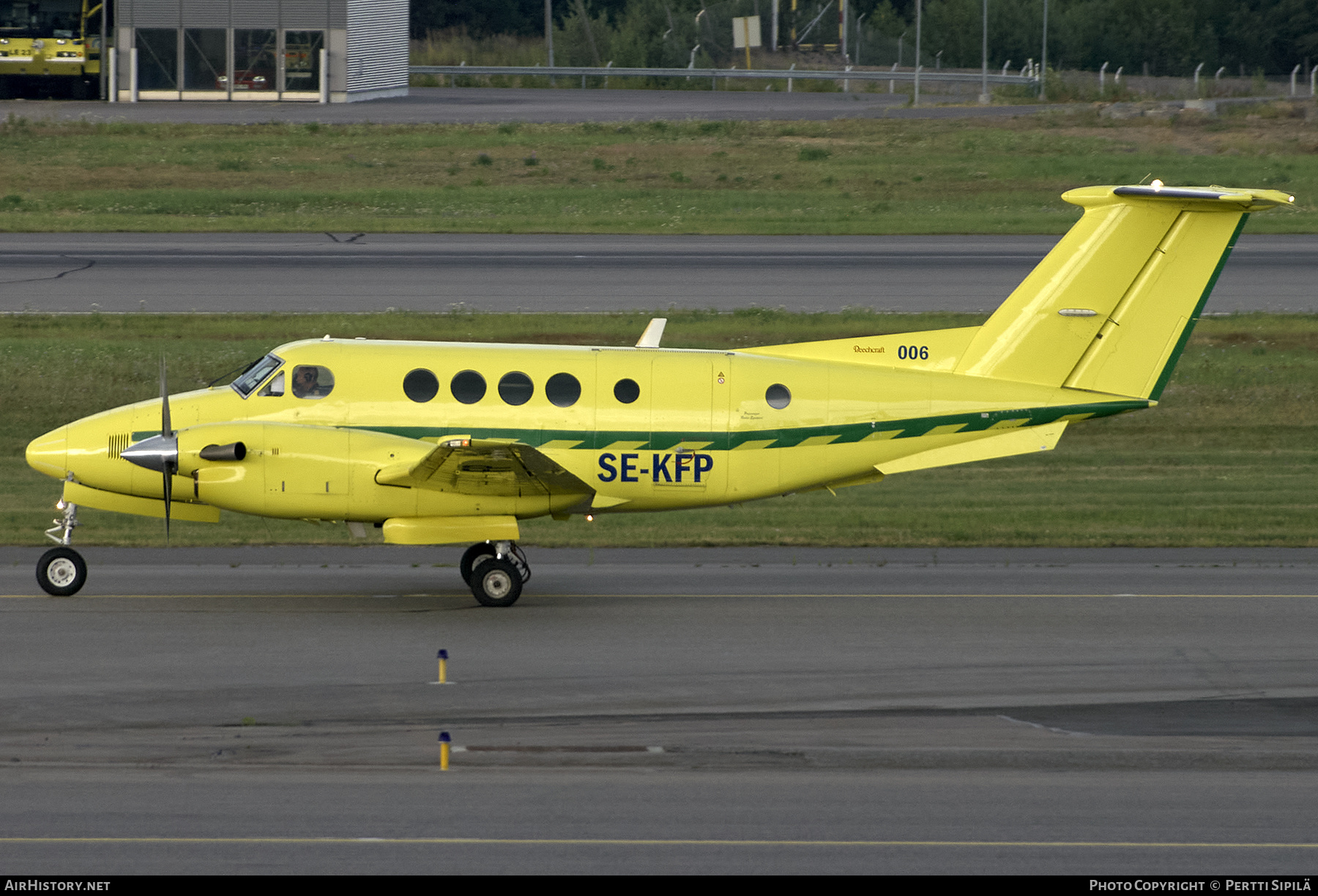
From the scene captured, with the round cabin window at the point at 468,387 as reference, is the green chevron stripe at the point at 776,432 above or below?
below

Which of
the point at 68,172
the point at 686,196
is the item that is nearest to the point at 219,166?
the point at 68,172

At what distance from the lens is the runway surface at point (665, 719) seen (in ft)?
33.2

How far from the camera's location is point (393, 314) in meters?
32.0

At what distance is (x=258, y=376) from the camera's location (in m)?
16.8

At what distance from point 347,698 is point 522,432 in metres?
4.32

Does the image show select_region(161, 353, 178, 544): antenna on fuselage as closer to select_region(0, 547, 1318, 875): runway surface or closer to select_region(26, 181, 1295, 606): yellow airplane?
select_region(26, 181, 1295, 606): yellow airplane

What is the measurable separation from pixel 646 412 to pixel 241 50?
176 feet

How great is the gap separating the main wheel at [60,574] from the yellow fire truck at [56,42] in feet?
178

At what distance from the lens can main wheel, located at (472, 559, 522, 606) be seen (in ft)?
54.3

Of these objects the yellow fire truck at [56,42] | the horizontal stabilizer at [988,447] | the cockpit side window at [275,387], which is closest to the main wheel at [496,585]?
the cockpit side window at [275,387]

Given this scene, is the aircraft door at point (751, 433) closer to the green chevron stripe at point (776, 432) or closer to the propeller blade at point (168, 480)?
the green chevron stripe at point (776, 432)

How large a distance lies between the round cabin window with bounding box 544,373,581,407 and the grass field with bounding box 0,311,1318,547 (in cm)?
418

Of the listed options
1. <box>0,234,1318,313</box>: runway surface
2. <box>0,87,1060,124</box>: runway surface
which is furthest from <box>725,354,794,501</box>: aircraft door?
<box>0,87,1060,124</box>: runway surface
